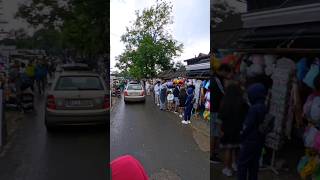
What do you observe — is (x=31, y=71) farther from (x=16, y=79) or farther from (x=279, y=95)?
(x=279, y=95)

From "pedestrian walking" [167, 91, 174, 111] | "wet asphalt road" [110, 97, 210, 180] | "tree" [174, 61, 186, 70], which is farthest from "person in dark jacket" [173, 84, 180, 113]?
"tree" [174, 61, 186, 70]

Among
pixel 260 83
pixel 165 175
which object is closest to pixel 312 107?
pixel 260 83

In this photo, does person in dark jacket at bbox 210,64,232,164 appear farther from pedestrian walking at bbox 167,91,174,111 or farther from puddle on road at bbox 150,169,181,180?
pedestrian walking at bbox 167,91,174,111

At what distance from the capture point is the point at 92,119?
2854 millimetres

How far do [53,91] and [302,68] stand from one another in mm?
1751

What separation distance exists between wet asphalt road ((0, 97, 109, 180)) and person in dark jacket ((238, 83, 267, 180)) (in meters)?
0.98

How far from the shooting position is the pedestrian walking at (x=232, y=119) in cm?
249

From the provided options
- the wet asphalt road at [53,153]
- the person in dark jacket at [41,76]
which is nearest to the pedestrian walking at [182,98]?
the wet asphalt road at [53,153]

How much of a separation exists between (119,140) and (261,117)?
2.75 meters

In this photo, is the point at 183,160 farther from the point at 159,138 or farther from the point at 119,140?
the point at 119,140

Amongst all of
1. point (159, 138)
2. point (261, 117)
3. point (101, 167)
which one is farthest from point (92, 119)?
point (159, 138)

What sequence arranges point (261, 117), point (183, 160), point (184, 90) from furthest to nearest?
point (184, 90) < point (183, 160) < point (261, 117)

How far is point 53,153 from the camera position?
9.36ft

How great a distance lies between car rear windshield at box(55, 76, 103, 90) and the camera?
2768mm
